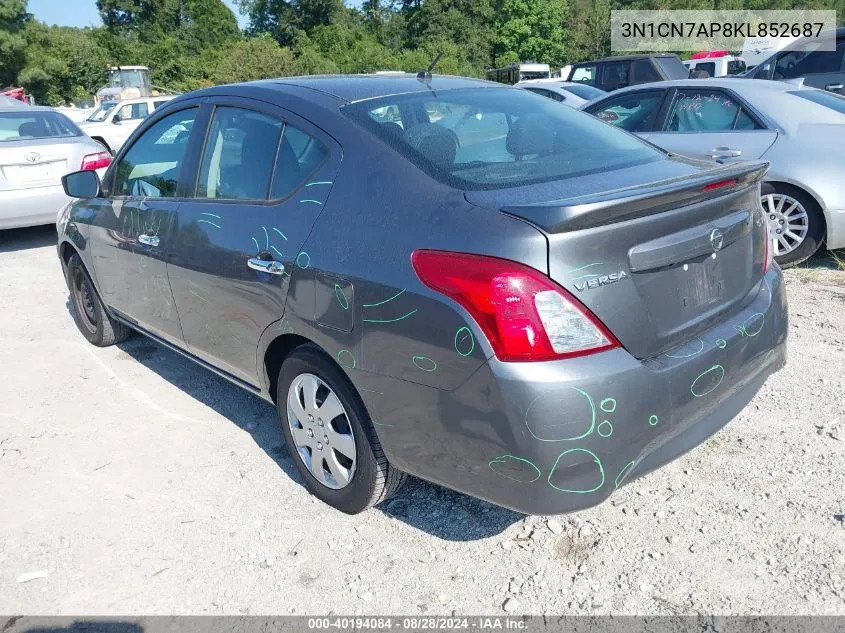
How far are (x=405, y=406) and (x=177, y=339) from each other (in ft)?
6.08

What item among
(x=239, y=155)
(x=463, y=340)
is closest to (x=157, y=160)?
(x=239, y=155)

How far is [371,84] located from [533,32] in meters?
57.2

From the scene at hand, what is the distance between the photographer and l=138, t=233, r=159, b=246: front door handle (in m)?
3.61

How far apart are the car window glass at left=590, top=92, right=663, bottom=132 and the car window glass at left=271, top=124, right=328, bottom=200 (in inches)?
163

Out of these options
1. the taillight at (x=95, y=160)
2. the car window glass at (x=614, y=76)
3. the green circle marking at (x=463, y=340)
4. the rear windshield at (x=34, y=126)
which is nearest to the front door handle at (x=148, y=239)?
the green circle marking at (x=463, y=340)

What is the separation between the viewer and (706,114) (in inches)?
238

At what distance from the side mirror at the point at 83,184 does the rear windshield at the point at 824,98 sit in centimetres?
523

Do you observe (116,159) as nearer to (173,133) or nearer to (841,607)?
(173,133)

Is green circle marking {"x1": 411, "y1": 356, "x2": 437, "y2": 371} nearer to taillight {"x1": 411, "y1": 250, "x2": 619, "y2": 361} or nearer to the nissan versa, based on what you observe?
the nissan versa

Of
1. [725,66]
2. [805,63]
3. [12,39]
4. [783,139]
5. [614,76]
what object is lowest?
[725,66]

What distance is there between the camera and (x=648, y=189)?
89.7 inches

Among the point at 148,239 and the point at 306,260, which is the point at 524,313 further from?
the point at 148,239

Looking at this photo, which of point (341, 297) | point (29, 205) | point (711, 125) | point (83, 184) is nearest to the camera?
point (341, 297)

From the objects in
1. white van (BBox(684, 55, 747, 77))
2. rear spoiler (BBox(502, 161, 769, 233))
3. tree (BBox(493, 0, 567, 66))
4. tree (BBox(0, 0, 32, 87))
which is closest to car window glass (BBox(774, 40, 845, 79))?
rear spoiler (BBox(502, 161, 769, 233))
